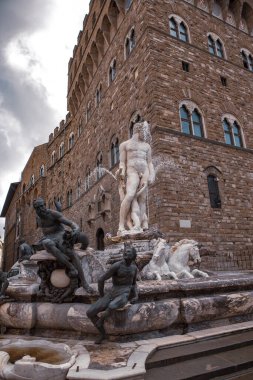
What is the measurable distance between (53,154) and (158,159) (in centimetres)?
1888

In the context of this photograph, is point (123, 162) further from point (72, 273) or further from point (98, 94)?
point (98, 94)

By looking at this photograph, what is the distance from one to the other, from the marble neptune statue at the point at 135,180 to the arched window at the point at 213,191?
5.26 meters

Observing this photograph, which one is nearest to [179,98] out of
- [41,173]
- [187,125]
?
[187,125]

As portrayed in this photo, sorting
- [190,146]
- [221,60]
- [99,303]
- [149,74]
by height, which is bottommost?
[99,303]

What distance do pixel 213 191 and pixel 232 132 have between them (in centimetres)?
322

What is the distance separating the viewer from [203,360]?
2.40 m

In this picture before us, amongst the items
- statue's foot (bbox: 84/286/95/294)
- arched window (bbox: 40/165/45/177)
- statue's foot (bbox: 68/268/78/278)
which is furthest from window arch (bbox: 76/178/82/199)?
statue's foot (bbox: 84/286/95/294)

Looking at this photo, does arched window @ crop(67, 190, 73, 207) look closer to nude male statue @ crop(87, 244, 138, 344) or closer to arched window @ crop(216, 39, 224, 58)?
arched window @ crop(216, 39, 224, 58)

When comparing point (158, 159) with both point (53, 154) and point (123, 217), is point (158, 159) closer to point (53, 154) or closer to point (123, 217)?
point (123, 217)

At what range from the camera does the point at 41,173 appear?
29.0m

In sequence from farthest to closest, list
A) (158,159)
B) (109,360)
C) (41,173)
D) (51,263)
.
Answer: (41,173), (158,159), (51,263), (109,360)

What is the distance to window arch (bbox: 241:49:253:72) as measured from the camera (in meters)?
14.6

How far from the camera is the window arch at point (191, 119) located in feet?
36.1

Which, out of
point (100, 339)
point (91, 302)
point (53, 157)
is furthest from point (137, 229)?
point (53, 157)
